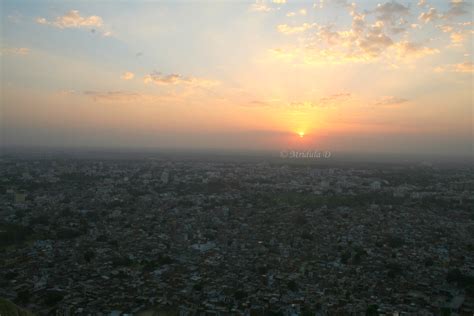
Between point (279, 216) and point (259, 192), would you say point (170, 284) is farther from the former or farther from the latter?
point (259, 192)

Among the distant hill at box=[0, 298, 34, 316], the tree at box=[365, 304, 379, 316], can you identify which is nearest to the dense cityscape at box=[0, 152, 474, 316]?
the tree at box=[365, 304, 379, 316]

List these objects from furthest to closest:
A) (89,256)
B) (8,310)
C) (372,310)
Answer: (89,256) → (372,310) → (8,310)

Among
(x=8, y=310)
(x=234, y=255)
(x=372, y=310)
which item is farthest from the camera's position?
(x=234, y=255)

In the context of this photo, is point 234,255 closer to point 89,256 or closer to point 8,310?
point 89,256

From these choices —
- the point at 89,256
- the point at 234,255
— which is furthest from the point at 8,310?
the point at 234,255

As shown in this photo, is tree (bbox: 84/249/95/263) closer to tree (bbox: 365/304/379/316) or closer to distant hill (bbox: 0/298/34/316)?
distant hill (bbox: 0/298/34/316)

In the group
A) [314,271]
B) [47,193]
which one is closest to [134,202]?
[47,193]

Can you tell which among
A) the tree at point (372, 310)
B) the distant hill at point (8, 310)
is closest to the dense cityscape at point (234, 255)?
the tree at point (372, 310)

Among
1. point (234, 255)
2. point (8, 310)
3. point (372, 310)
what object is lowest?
point (372, 310)
